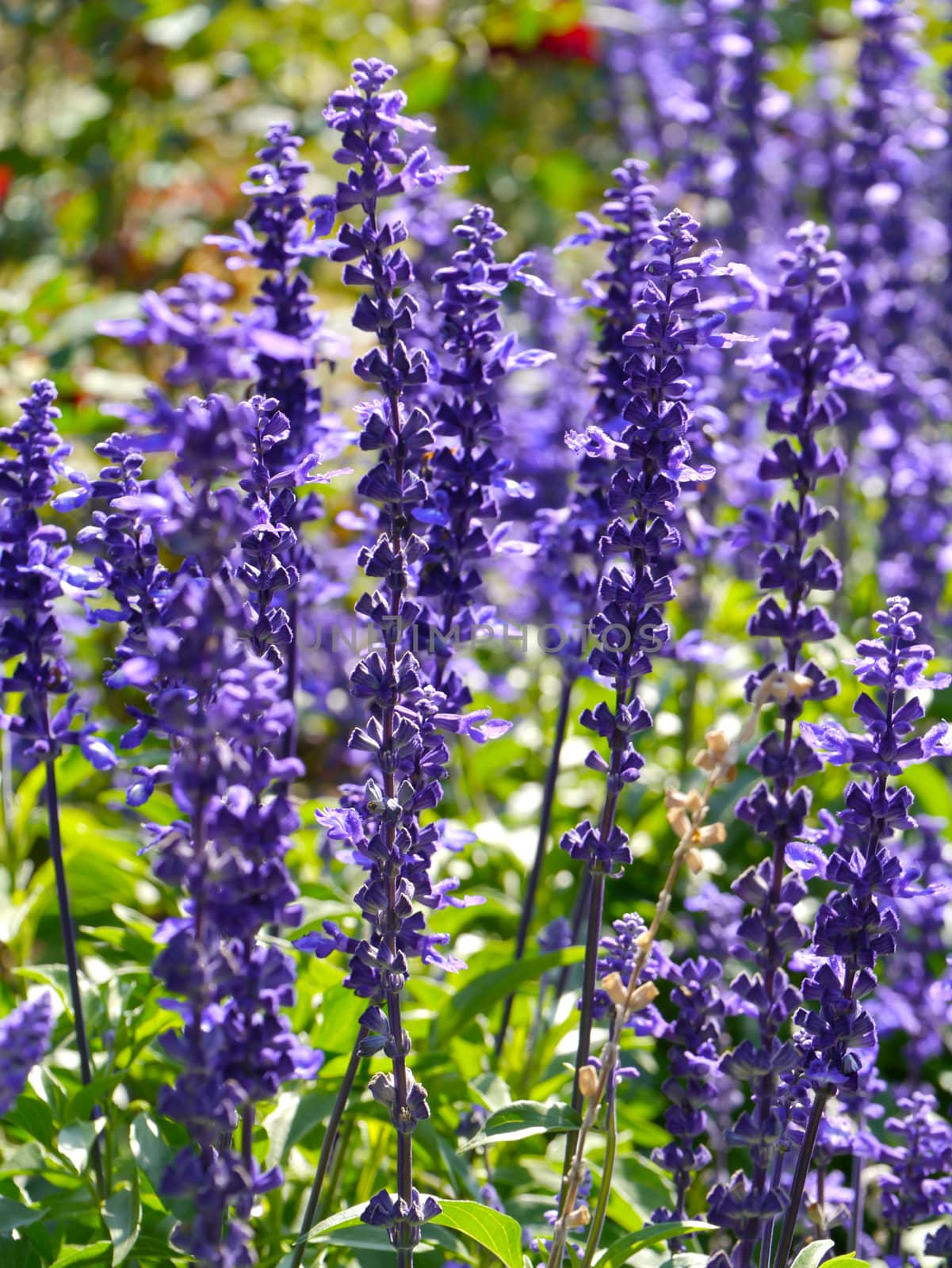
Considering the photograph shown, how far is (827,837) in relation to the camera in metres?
2.27

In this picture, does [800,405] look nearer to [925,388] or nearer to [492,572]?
[925,388]

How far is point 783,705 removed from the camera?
7.00ft

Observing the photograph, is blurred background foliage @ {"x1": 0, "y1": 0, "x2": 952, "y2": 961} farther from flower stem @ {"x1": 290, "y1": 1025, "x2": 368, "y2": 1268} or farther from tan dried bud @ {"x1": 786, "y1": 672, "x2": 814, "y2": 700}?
tan dried bud @ {"x1": 786, "y1": 672, "x2": 814, "y2": 700}

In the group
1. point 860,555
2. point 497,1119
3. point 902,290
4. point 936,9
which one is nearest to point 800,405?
point 497,1119

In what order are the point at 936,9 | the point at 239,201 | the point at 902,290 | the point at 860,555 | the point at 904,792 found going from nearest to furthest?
the point at 904,792 < the point at 902,290 < the point at 860,555 < the point at 936,9 < the point at 239,201

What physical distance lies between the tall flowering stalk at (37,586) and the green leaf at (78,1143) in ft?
0.71

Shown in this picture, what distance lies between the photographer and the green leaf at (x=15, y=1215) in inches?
100

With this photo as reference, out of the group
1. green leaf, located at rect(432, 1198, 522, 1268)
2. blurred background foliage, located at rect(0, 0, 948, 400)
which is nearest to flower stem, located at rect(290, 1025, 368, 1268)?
green leaf, located at rect(432, 1198, 522, 1268)

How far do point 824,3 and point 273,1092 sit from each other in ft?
31.2

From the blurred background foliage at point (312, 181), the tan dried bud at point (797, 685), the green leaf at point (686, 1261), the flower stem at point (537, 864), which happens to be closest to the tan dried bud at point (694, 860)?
the tan dried bud at point (797, 685)

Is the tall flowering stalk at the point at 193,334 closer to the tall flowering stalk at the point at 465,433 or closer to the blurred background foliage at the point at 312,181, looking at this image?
the tall flowering stalk at the point at 465,433

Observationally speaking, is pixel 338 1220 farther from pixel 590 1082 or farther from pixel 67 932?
pixel 67 932

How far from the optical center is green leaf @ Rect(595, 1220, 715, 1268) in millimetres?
2221

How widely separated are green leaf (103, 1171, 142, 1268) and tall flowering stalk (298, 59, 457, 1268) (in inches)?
12.4
